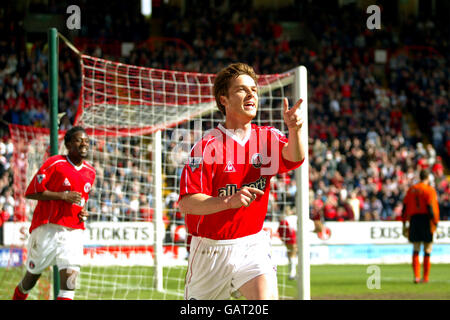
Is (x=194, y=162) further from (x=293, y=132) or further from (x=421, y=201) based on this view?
Result: (x=421, y=201)

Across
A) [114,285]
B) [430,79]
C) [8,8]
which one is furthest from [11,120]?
[430,79]

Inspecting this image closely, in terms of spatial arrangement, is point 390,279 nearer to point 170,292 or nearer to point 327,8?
point 170,292

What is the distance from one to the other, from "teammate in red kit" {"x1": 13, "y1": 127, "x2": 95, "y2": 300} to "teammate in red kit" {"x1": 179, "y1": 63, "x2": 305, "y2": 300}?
280cm

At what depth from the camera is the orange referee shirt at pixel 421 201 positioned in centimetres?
1246

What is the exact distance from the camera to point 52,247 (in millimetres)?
7281

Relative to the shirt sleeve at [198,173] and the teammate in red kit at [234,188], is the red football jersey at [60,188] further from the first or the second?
the shirt sleeve at [198,173]

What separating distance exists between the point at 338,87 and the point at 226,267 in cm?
2152

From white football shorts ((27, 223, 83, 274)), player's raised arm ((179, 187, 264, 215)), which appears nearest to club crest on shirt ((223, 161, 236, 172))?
player's raised arm ((179, 187, 264, 215))

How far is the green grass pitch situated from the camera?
10.5 metres

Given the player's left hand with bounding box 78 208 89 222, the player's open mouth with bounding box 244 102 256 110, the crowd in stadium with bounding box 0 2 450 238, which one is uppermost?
the crowd in stadium with bounding box 0 2 450 238

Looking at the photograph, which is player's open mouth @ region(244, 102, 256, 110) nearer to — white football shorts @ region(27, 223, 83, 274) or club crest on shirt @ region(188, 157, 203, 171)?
club crest on shirt @ region(188, 157, 203, 171)
